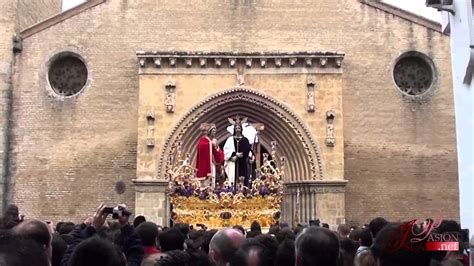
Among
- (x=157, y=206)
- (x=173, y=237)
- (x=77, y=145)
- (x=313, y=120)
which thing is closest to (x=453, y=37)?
(x=313, y=120)

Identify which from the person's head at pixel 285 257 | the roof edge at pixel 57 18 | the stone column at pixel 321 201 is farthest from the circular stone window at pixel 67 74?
the person's head at pixel 285 257

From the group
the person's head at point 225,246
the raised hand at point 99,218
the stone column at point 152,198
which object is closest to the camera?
the person's head at point 225,246

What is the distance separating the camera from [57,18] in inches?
795

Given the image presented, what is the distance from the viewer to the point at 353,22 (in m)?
20.3

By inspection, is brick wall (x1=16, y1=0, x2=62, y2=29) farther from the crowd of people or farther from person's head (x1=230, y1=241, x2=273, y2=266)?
person's head (x1=230, y1=241, x2=273, y2=266)

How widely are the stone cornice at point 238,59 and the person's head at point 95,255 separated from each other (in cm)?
1573

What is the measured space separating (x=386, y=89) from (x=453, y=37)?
7451 mm

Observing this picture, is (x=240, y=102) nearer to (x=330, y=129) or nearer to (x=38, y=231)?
(x=330, y=129)

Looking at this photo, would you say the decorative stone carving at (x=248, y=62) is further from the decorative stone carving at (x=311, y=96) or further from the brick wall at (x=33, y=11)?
the brick wall at (x=33, y=11)

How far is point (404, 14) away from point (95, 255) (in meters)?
18.3

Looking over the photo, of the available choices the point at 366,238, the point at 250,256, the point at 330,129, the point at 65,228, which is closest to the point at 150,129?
the point at 330,129

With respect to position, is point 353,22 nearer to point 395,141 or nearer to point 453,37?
point 395,141

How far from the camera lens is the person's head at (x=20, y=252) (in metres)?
2.68

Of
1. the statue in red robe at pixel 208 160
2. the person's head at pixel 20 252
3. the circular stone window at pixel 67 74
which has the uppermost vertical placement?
the circular stone window at pixel 67 74
